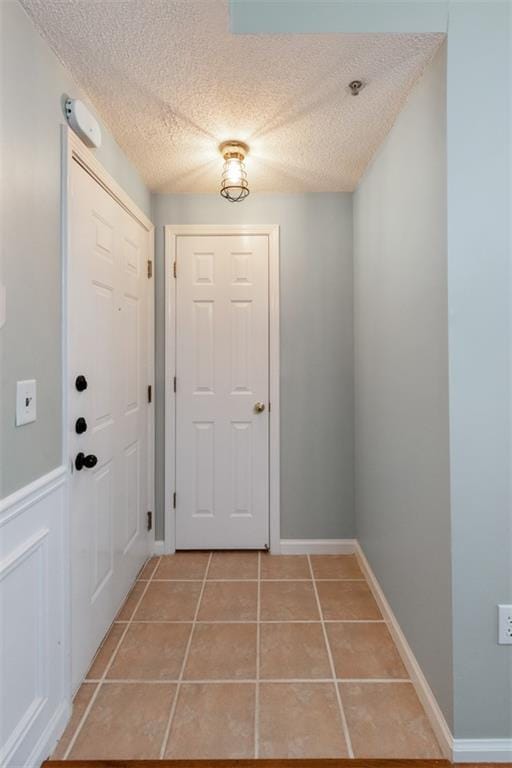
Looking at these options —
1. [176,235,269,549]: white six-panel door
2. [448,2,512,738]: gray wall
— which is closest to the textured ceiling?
[448,2,512,738]: gray wall

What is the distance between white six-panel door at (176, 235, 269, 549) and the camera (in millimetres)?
2461

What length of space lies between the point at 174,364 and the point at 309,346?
88 cm

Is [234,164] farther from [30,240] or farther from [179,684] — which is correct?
[179,684]

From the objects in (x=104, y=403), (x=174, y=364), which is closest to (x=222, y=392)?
(x=174, y=364)

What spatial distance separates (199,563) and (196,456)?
25.5 inches

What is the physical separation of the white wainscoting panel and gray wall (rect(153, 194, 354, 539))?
117 centimetres

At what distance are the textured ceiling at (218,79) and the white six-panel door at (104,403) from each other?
14.0 inches

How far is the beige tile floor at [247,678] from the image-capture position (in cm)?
125

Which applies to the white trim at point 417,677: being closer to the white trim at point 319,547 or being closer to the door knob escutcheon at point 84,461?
the white trim at point 319,547

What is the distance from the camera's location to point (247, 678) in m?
1.50

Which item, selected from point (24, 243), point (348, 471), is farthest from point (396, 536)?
point (24, 243)

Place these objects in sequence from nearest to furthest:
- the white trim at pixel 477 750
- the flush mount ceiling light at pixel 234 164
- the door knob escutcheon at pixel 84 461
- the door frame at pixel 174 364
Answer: the white trim at pixel 477 750
the door knob escutcheon at pixel 84 461
the flush mount ceiling light at pixel 234 164
the door frame at pixel 174 364

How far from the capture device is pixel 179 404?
2477 millimetres

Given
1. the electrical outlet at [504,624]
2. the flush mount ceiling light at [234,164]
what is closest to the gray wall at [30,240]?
the flush mount ceiling light at [234,164]
